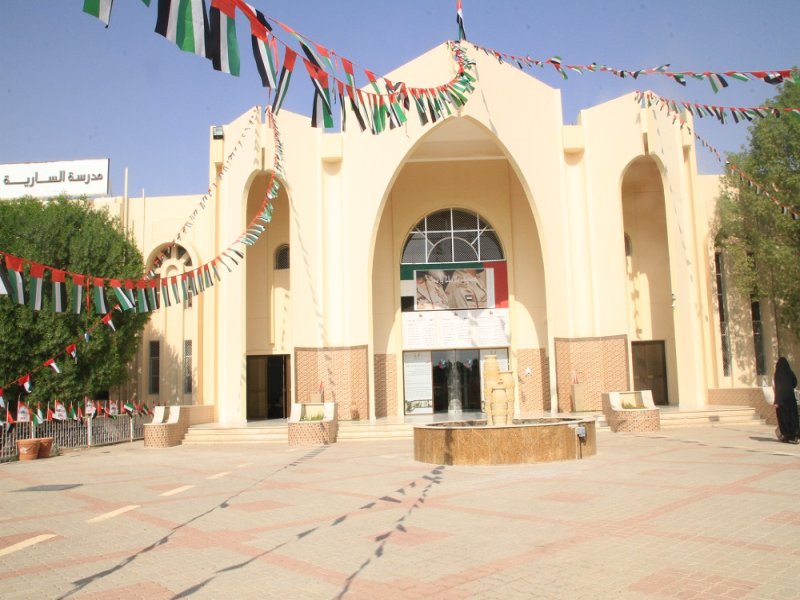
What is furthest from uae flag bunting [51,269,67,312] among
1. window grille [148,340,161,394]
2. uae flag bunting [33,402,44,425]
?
window grille [148,340,161,394]

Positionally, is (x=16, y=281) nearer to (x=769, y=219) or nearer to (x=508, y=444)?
(x=508, y=444)

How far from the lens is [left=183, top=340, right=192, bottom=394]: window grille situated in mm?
22875

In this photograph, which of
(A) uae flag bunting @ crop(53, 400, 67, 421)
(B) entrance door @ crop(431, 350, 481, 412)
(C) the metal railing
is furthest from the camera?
(B) entrance door @ crop(431, 350, 481, 412)

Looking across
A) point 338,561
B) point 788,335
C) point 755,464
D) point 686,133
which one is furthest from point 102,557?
point 788,335

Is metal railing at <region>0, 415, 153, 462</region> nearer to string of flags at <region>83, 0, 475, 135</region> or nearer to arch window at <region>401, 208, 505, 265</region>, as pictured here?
arch window at <region>401, 208, 505, 265</region>

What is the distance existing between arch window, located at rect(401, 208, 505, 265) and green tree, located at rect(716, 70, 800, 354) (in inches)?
283

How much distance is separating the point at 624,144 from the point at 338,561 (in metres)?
17.9

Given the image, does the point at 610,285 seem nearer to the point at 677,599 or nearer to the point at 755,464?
the point at 755,464

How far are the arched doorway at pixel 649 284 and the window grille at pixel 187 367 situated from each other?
564 inches

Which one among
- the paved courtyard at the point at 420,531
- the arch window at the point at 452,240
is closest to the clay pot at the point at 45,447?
the paved courtyard at the point at 420,531

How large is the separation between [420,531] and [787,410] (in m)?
9.43

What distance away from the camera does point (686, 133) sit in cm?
2117

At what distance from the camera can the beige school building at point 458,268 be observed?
2022 cm

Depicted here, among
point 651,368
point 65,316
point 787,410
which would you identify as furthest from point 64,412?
point 651,368
